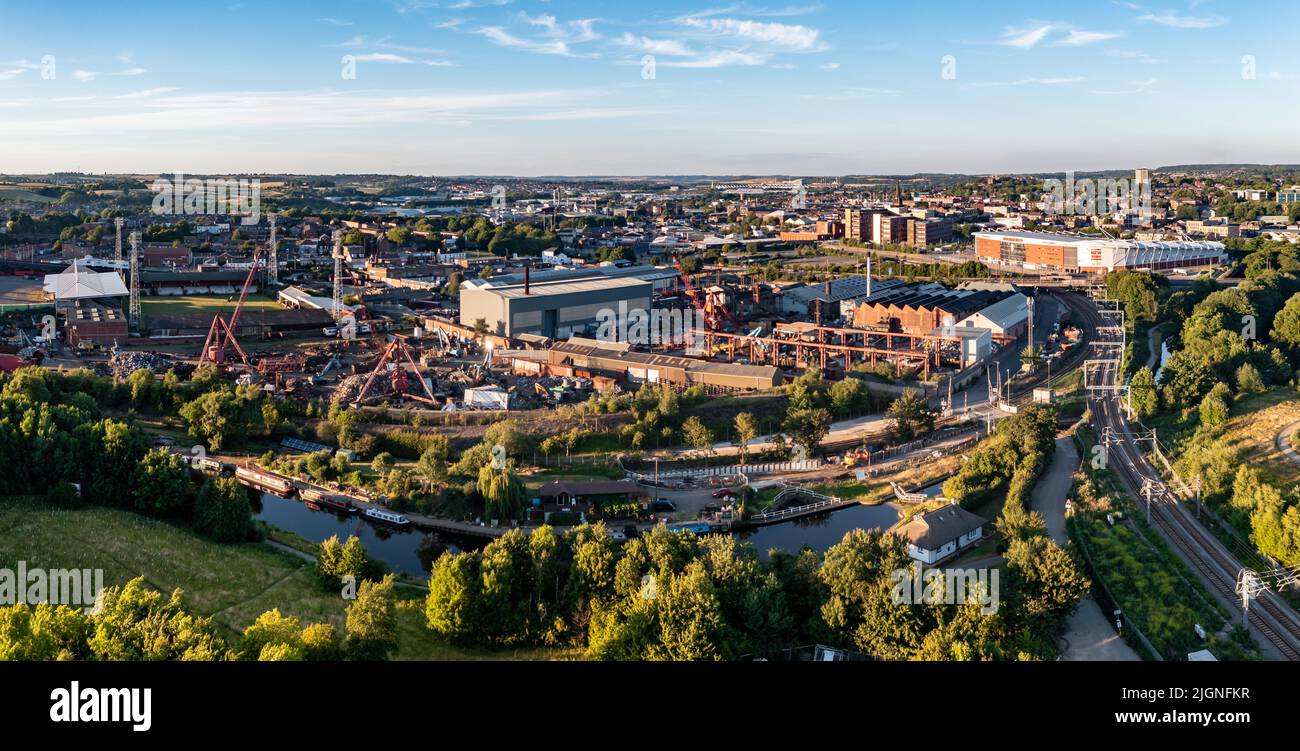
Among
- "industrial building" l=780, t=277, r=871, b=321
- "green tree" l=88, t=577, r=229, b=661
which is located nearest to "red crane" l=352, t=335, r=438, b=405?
"green tree" l=88, t=577, r=229, b=661

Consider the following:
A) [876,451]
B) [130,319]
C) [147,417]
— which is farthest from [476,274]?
[876,451]

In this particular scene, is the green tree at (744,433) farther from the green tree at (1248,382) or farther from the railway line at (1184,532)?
the green tree at (1248,382)

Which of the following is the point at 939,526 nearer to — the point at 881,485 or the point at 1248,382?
the point at 881,485

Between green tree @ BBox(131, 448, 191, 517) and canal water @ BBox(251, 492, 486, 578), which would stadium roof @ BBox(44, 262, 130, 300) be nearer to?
canal water @ BBox(251, 492, 486, 578)

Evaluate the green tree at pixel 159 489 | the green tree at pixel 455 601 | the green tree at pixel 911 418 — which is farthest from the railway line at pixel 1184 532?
the green tree at pixel 159 489

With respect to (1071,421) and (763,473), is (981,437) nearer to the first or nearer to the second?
(1071,421)

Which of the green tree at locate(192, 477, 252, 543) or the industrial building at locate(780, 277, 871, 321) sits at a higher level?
the industrial building at locate(780, 277, 871, 321)
